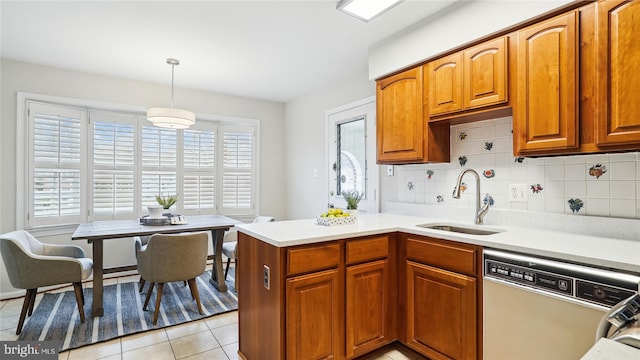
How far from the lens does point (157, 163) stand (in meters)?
4.18

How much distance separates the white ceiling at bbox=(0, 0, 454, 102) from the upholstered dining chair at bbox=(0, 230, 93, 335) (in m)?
1.73

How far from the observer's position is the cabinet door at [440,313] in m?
1.76

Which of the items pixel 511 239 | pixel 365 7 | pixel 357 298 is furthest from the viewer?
pixel 365 7

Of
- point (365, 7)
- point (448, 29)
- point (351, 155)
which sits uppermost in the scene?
point (365, 7)

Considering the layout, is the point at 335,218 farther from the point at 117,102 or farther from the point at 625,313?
the point at 117,102

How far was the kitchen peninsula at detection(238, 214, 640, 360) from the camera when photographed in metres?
1.69

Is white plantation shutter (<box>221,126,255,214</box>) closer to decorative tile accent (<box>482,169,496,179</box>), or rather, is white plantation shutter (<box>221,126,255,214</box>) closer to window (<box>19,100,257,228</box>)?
window (<box>19,100,257,228</box>)

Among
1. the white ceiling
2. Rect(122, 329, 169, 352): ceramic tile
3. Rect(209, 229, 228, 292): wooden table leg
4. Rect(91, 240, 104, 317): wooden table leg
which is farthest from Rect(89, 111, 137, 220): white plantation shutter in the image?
Rect(122, 329, 169, 352): ceramic tile

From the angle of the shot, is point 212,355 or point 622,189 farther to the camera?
point 212,355

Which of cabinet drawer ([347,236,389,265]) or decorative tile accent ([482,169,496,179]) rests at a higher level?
decorative tile accent ([482,169,496,179])

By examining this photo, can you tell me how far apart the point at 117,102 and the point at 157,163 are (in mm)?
863

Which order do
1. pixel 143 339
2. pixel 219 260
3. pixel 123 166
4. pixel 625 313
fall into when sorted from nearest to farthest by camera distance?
1. pixel 625 313
2. pixel 143 339
3. pixel 219 260
4. pixel 123 166

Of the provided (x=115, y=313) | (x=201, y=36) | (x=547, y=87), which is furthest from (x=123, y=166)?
(x=547, y=87)

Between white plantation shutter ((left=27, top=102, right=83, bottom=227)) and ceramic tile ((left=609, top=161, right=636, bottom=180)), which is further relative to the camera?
white plantation shutter ((left=27, top=102, right=83, bottom=227))
